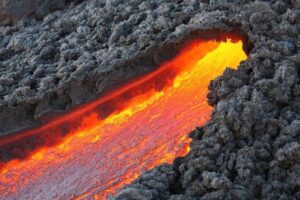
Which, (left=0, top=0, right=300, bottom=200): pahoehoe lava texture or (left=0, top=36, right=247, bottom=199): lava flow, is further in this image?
(left=0, top=36, right=247, bottom=199): lava flow

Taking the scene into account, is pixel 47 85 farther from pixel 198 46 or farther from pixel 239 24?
pixel 239 24

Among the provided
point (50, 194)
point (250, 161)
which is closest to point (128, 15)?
point (50, 194)

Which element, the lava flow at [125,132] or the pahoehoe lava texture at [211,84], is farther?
the lava flow at [125,132]

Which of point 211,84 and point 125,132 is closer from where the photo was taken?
point 211,84
